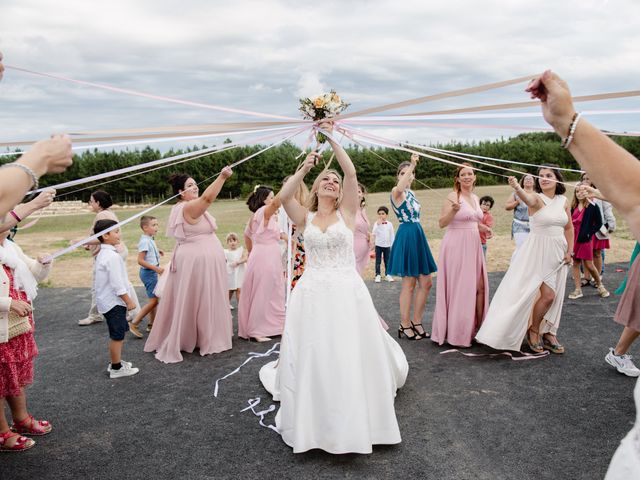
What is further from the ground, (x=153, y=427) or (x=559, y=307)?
(x=559, y=307)

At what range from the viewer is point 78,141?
291cm

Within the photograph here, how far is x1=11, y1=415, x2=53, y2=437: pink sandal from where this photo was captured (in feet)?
13.8

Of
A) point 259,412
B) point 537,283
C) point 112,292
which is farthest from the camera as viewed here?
point 537,283

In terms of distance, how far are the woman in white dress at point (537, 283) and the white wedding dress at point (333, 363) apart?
245cm

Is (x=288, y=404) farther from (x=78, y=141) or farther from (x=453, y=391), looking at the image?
(x=78, y=141)

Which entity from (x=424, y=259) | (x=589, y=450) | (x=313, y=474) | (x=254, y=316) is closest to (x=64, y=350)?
(x=254, y=316)

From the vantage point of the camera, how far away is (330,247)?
4230mm

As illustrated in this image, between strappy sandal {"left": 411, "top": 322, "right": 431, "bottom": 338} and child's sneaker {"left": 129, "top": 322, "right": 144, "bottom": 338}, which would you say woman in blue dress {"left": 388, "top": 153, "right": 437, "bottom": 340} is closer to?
strappy sandal {"left": 411, "top": 322, "right": 431, "bottom": 338}

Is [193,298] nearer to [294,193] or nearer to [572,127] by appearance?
[294,193]

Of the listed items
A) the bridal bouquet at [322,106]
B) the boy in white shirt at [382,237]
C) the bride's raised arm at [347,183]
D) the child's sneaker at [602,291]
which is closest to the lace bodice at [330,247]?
the bride's raised arm at [347,183]

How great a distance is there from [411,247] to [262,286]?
7.19ft

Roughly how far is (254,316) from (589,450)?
439cm

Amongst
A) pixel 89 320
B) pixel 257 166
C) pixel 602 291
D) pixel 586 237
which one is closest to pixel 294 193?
pixel 89 320

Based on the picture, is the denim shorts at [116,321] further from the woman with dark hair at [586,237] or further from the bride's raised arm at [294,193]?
the woman with dark hair at [586,237]
